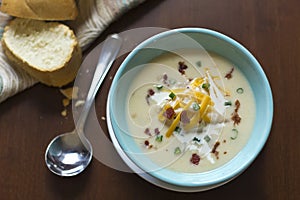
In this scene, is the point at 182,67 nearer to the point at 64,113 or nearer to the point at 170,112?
the point at 170,112

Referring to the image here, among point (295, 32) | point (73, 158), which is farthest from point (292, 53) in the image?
point (73, 158)

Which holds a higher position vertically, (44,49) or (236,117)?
(236,117)

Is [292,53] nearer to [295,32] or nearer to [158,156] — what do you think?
[295,32]

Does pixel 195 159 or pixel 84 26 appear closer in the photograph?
pixel 195 159

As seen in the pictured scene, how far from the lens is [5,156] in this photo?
1.20m

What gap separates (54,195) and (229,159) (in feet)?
1.17

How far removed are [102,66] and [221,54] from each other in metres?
0.25

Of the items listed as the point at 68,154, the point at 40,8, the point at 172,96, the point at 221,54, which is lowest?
the point at 68,154

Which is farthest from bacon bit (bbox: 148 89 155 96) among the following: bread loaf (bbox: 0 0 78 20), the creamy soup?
bread loaf (bbox: 0 0 78 20)

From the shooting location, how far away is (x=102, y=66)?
121 centimetres

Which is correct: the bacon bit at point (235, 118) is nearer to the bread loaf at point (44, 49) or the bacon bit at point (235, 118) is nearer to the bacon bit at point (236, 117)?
the bacon bit at point (236, 117)

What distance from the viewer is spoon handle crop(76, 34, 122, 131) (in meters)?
1.20

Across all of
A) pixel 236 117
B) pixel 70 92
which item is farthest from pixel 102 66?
pixel 236 117

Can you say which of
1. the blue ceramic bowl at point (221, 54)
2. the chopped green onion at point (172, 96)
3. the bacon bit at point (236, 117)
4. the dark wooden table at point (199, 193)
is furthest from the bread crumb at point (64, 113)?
the bacon bit at point (236, 117)
